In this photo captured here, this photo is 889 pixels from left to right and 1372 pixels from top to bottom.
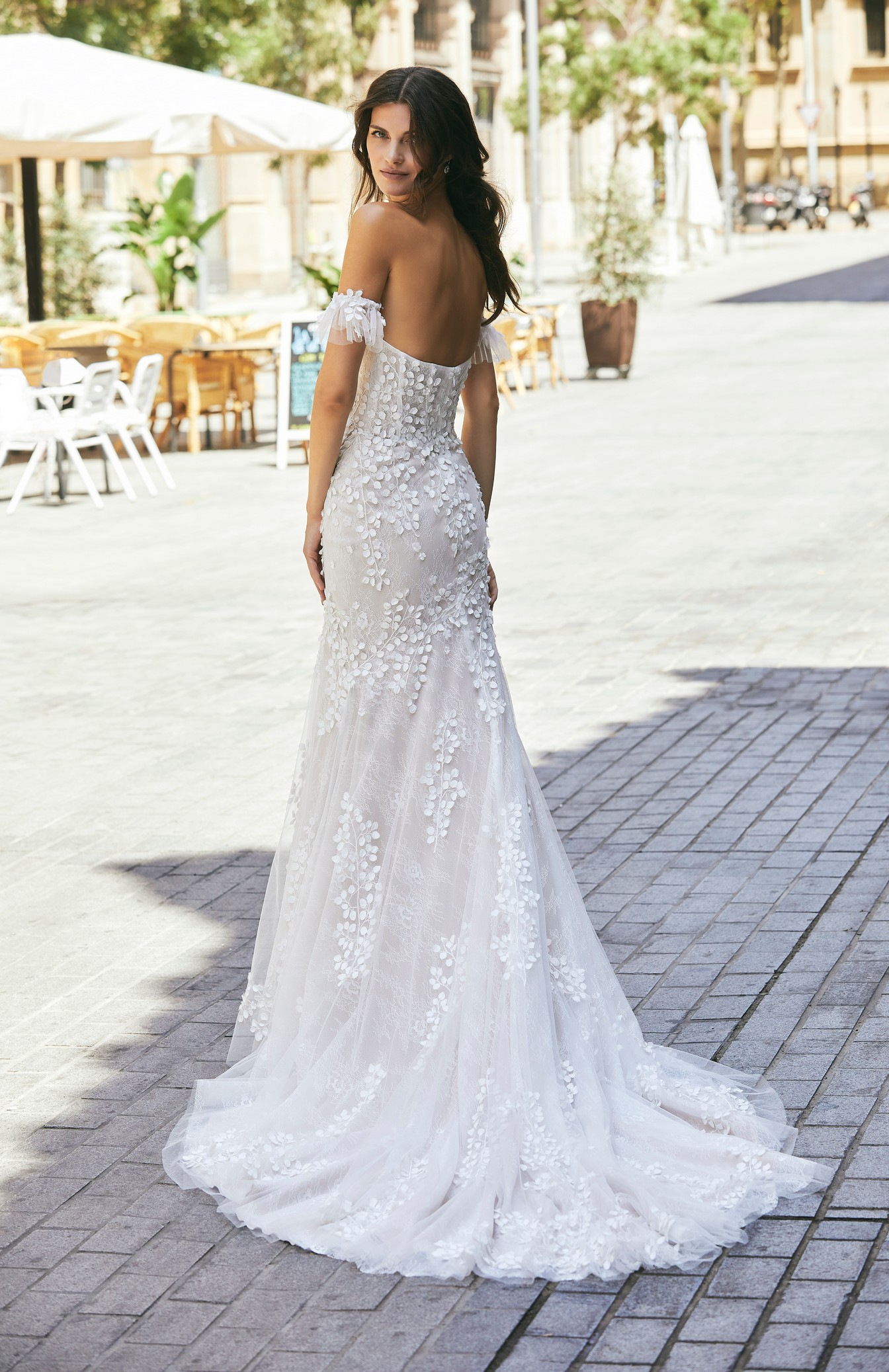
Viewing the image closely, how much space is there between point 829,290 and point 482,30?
25.7 m

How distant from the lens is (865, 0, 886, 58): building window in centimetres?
8325

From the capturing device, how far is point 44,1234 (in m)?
3.58

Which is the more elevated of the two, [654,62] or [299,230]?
[654,62]

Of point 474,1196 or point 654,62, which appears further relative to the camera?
point 654,62

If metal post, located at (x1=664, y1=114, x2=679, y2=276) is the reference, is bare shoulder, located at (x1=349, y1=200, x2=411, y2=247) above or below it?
below

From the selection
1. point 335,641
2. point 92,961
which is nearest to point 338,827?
point 335,641

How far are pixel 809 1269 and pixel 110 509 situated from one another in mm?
10897

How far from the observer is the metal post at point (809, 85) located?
7644 cm

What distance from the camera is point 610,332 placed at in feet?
Answer: 68.1

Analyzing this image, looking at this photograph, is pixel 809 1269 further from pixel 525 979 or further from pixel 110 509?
pixel 110 509

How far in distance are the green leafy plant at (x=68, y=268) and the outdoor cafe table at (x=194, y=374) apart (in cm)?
799

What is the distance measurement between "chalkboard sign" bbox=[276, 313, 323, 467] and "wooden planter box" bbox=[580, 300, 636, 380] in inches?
236

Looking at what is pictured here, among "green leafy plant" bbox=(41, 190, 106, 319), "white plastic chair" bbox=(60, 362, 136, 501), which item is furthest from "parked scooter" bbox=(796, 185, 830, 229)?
"white plastic chair" bbox=(60, 362, 136, 501)

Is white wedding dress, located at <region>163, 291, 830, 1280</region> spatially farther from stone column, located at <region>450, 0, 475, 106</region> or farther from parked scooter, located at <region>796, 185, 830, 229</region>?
parked scooter, located at <region>796, 185, 830, 229</region>
